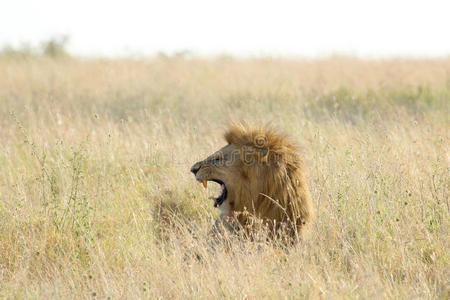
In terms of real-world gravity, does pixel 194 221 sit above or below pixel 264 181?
below

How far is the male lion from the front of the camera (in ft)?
14.9

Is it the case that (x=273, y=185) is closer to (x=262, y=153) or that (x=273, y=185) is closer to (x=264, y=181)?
(x=264, y=181)

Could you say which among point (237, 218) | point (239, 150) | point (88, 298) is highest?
point (239, 150)

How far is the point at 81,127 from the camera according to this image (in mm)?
8703

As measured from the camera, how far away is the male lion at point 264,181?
4551mm

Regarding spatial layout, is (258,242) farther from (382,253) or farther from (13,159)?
(13,159)

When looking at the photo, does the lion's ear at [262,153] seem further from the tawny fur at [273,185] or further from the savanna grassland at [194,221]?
the savanna grassland at [194,221]

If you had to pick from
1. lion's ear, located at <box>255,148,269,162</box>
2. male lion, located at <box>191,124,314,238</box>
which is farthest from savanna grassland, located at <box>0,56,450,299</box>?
lion's ear, located at <box>255,148,269,162</box>

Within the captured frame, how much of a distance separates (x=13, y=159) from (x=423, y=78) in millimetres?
9754

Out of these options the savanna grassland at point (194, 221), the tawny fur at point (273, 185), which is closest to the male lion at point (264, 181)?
the tawny fur at point (273, 185)

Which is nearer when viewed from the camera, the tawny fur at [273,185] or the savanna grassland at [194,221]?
the savanna grassland at [194,221]

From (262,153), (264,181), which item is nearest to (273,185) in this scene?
(264,181)

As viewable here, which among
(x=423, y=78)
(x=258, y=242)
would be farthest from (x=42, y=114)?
(x=423, y=78)

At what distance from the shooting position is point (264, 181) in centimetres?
458
